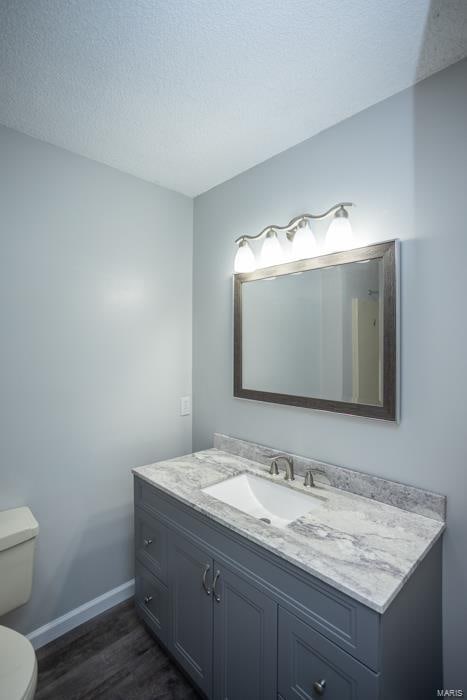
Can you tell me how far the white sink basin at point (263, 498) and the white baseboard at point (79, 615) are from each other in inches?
39.2

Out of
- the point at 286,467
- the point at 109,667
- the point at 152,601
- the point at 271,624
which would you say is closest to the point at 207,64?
the point at 286,467

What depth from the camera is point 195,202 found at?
2299 millimetres

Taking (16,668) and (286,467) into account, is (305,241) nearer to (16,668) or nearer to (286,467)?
(286,467)

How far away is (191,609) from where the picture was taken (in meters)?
1.40

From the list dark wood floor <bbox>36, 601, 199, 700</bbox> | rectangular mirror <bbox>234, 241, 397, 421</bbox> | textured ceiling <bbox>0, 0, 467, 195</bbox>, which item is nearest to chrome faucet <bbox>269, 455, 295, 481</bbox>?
rectangular mirror <bbox>234, 241, 397, 421</bbox>

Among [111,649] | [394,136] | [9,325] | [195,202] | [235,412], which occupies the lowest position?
[111,649]

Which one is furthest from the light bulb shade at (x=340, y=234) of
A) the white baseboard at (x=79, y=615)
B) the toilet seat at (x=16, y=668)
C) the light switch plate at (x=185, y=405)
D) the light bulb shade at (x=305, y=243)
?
the white baseboard at (x=79, y=615)

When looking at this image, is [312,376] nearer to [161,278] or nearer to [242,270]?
[242,270]

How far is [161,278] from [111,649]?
77.7 inches

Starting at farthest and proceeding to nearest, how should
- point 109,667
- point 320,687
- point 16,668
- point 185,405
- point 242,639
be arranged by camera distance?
point 185,405, point 109,667, point 242,639, point 16,668, point 320,687

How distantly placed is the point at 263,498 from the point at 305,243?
1222 millimetres

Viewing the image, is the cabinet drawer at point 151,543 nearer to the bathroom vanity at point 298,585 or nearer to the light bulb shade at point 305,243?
the bathroom vanity at point 298,585

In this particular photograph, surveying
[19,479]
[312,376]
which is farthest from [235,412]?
[19,479]

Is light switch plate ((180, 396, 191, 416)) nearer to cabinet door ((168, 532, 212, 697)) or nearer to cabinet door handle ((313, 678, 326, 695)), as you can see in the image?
cabinet door ((168, 532, 212, 697))
